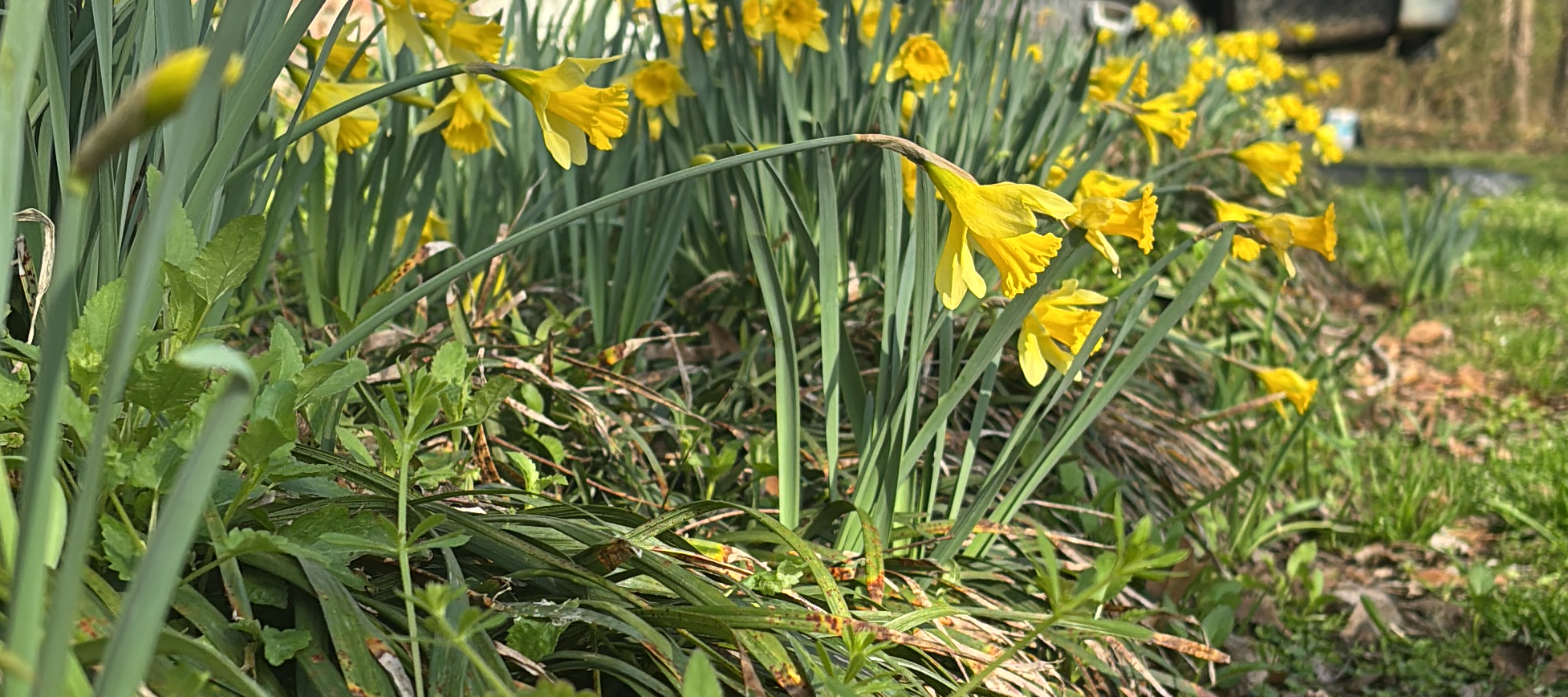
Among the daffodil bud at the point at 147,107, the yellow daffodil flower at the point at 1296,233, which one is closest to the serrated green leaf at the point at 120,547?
the daffodil bud at the point at 147,107

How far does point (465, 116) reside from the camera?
1.55 metres

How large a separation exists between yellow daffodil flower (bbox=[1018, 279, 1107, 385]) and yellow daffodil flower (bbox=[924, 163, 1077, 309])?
0.19m

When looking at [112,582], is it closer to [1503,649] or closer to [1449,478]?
[1503,649]

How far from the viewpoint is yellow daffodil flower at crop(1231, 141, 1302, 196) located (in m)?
1.95

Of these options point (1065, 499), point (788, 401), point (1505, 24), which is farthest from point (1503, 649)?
point (1505, 24)

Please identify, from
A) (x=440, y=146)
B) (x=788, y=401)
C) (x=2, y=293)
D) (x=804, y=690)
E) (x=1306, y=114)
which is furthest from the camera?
(x=1306, y=114)

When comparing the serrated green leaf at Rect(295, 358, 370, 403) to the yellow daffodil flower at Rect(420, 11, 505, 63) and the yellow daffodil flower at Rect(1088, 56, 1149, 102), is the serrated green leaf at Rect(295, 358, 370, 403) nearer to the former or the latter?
the yellow daffodil flower at Rect(420, 11, 505, 63)

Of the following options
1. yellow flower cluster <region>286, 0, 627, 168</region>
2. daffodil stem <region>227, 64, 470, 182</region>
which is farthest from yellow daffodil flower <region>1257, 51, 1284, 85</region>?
daffodil stem <region>227, 64, 470, 182</region>

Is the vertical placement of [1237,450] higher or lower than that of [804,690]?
lower

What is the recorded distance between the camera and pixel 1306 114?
402 centimetres

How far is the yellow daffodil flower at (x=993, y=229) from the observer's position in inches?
39.3

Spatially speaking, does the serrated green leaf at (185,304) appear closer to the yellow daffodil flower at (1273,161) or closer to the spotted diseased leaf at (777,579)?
the spotted diseased leaf at (777,579)

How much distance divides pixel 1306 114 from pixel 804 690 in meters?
3.75

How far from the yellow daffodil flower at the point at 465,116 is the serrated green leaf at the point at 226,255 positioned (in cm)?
64
